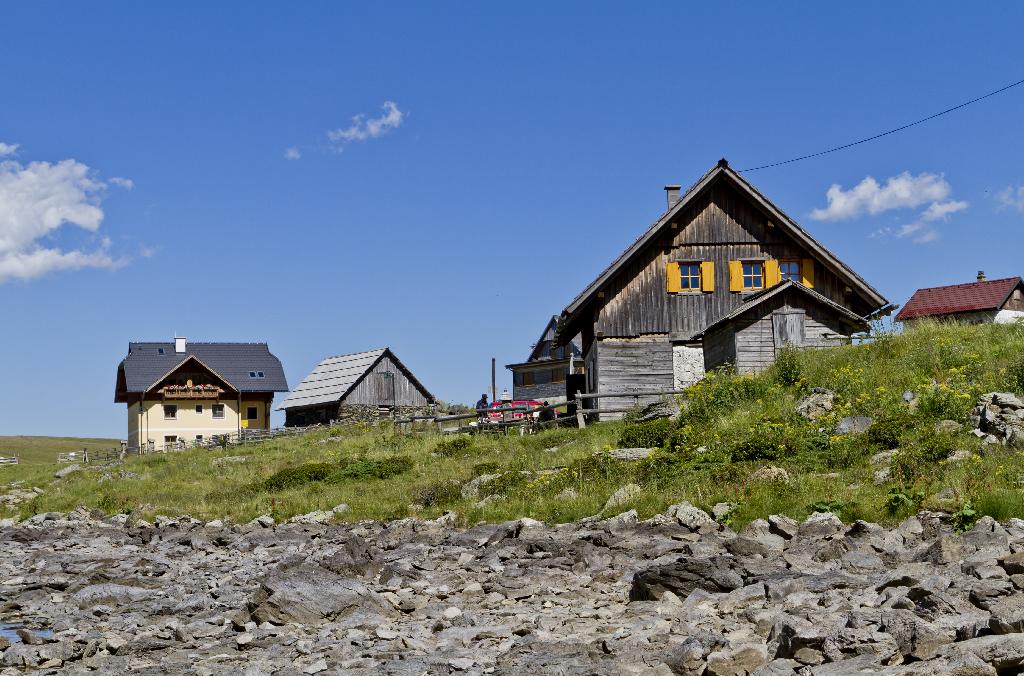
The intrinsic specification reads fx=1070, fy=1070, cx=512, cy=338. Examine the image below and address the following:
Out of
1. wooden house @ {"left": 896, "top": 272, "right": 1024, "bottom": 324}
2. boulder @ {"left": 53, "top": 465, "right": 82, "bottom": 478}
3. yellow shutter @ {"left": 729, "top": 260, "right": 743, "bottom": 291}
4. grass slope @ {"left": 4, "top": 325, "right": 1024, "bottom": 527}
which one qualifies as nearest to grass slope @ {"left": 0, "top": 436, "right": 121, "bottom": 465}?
boulder @ {"left": 53, "top": 465, "right": 82, "bottom": 478}

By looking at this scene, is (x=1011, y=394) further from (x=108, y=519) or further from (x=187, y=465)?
(x=187, y=465)

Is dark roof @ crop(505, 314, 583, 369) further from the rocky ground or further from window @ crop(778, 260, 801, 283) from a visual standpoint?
the rocky ground

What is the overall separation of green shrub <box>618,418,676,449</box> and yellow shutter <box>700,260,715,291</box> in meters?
13.2

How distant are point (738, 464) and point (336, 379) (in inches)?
2145

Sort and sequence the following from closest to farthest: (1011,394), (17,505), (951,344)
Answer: (1011,394), (951,344), (17,505)

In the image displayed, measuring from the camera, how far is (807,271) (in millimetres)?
37844

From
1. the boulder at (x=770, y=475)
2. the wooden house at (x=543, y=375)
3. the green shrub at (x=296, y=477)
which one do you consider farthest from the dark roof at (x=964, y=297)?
the boulder at (x=770, y=475)

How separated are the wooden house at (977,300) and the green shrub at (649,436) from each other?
4573 cm

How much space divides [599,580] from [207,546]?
394 inches

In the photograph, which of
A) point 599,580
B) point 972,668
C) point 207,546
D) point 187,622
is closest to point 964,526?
point 599,580

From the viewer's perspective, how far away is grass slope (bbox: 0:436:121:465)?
73531mm

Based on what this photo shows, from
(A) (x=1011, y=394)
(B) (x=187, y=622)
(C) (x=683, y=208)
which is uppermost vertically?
(C) (x=683, y=208)

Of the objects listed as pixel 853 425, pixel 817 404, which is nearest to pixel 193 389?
pixel 817 404

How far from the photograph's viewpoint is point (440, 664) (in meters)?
9.65
